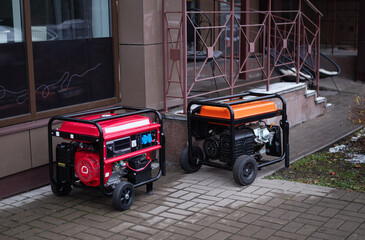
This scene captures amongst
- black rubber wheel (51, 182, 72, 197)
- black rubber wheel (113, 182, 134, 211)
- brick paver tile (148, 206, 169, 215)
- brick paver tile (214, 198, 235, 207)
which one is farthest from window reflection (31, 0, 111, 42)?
brick paver tile (214, 198, 235, 207)

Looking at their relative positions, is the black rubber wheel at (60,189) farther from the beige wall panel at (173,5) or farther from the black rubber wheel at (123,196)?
the beige wall panel at (173,5)

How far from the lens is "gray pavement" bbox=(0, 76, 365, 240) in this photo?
17.4 ft

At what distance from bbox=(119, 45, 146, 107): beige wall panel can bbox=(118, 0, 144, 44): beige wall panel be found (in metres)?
0.12

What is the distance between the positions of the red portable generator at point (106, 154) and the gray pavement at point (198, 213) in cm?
24

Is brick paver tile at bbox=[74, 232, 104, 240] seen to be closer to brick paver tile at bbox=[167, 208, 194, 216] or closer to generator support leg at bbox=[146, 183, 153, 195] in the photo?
brick paver tile at bbox=[167, 208, 194, 216]

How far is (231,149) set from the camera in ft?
21.7

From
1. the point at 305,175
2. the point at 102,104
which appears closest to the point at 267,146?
the point at 305,175

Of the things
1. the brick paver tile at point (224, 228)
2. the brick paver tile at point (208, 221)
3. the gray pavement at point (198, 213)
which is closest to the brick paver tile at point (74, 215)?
the gray pavement at point (198, 213)

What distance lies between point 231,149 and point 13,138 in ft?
8.64

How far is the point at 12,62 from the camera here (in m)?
6.45

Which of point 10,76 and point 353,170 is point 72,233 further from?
point 353,170

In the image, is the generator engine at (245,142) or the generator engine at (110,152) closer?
the generator engine at (110,152)

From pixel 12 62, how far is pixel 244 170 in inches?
123

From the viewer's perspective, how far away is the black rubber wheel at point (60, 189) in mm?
6316
